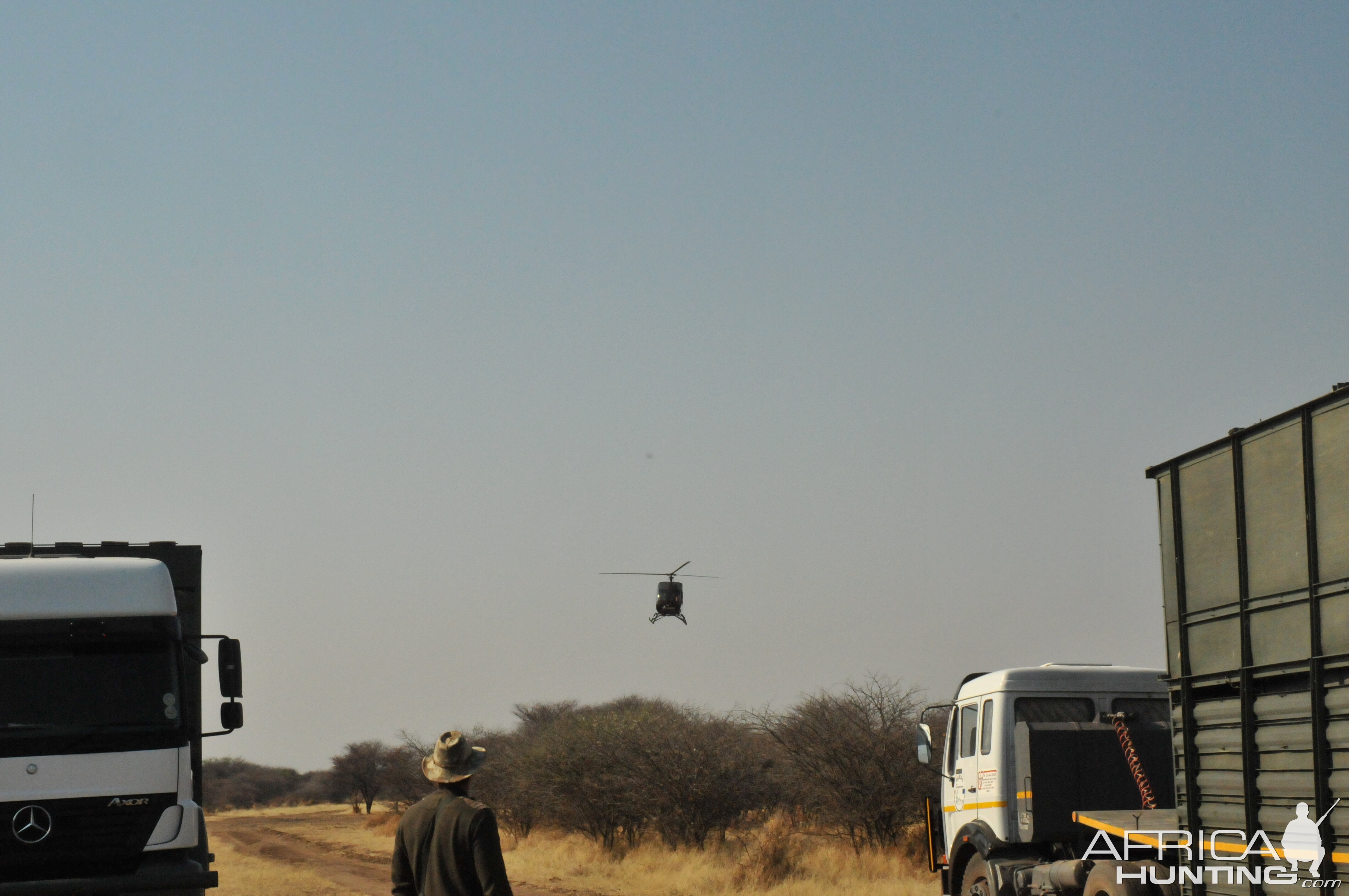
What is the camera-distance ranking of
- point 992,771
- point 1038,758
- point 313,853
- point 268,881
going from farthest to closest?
point 313,853, point 268,881, point 992,771, point 1038,758

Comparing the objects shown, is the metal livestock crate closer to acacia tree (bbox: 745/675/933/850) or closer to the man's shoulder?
the man's shoulder

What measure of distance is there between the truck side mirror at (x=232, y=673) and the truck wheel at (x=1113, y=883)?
759 centimetres

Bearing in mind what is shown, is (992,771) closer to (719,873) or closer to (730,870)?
(719,873)

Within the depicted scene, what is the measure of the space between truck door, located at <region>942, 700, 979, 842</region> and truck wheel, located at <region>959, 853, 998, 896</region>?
0.39m

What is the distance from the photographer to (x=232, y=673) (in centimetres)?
1257

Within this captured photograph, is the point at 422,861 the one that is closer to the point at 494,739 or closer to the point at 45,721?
the point at 45,721

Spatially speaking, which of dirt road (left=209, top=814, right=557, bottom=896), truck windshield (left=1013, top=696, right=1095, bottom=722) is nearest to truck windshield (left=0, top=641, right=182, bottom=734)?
truck windshield (left=1013, top=696, right=1095, bottom=722)

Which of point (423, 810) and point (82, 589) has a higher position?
point (82, 589)

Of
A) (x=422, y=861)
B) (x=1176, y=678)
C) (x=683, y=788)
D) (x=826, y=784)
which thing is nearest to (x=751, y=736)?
(x=683, y=788)

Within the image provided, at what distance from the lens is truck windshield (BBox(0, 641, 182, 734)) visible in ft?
37.2

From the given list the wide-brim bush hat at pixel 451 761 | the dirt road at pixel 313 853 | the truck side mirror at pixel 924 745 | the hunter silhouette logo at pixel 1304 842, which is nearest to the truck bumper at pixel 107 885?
the wide-brim bush hat at pixel 451 761

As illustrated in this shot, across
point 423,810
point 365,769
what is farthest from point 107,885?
point 365,769

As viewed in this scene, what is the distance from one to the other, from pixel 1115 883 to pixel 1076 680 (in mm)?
3041

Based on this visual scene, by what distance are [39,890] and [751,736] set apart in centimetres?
2127
